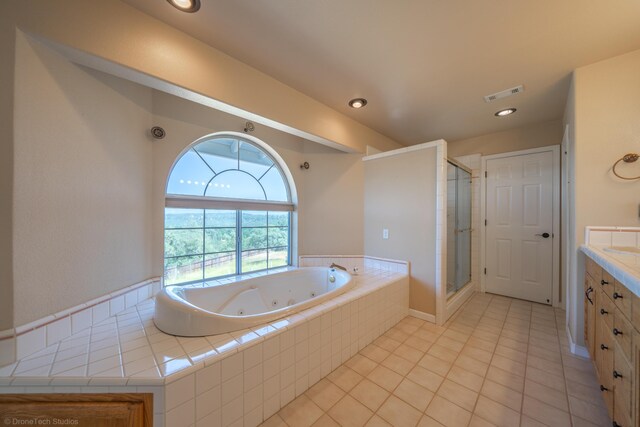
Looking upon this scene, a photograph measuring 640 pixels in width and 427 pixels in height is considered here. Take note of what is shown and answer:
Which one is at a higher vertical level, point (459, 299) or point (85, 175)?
point (85, 175)

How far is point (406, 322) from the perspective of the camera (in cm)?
245

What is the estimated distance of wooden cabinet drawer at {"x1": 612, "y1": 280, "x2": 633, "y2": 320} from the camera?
0.96 meters

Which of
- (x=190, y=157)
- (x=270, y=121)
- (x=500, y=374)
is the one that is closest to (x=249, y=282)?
(x=190, y=157)

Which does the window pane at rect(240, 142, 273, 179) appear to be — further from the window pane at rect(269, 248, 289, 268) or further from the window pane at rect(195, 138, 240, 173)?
the window pane at rect(269, 248, 289, 268)

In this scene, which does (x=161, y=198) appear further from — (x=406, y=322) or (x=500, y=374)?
(x=500, y=374)

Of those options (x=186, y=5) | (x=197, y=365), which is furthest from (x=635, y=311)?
(x=186, y=5)

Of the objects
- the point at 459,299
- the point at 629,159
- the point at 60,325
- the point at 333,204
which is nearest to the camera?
the point at 60,325

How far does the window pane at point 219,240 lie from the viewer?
232cm

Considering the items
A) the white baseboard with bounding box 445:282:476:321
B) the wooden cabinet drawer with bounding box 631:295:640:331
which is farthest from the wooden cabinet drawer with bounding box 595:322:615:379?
the white baseboard with bounding box 445:282:476:321

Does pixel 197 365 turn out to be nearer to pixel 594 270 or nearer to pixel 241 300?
pixel 241 300

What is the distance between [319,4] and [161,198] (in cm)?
182

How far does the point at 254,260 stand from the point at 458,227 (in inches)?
102

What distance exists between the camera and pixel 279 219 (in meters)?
2.91

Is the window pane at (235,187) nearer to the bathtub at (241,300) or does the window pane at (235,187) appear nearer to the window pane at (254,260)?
the window pane at (254,260)
